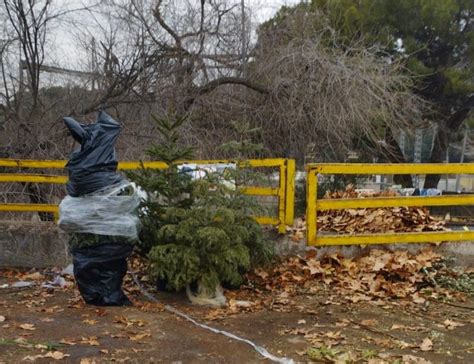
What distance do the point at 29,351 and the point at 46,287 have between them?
209 centimetres

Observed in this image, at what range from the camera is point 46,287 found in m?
5.72

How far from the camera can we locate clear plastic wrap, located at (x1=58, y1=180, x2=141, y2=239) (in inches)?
193

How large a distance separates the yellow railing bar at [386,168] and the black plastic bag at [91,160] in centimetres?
210

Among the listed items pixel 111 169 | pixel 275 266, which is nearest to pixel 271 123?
pixel 275 266

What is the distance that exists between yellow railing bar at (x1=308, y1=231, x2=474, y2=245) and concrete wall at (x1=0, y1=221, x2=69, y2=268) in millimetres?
3076

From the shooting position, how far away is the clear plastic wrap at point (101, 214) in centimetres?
489

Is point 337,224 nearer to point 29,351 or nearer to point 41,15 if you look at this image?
point 29,351

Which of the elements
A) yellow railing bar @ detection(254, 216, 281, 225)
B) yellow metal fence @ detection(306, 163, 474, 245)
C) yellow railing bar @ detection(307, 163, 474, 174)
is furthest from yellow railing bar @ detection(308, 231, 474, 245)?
yellow railing bar @ detection(307, 163, 474, 174)

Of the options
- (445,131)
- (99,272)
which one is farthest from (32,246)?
(445,131)

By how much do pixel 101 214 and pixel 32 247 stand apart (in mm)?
2120

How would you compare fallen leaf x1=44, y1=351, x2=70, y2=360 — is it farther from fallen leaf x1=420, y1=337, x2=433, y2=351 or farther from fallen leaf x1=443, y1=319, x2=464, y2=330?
fallen leaf x1=443, y1=319, x2=464, y2=330

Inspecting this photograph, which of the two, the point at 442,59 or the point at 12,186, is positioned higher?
the point at 442,59

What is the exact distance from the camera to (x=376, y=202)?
228 inches

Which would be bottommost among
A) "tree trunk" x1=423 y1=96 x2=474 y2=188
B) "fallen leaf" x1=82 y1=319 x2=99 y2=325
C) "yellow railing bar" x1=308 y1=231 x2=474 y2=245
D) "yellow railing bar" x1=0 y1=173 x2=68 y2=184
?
"fallen leaf" x1=82 y1=319 x2=99 y2=325
